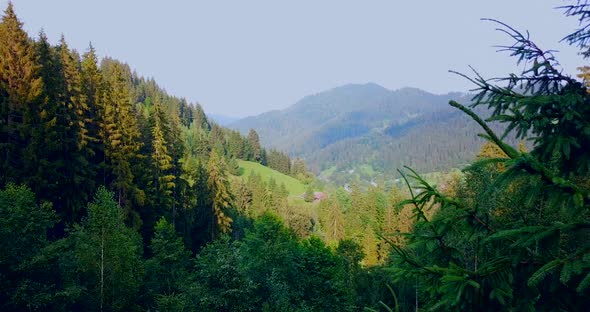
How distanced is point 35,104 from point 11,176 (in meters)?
6.04

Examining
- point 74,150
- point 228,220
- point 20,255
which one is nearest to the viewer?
point 20,255

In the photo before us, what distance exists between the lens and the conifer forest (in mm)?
4293

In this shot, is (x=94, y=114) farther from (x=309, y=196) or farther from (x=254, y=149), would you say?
(x=254, y=149)

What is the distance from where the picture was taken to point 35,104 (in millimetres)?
29672

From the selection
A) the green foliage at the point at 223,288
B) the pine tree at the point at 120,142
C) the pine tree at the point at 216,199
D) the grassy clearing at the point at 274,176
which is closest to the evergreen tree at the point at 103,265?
the green foliage at the point at 223,288

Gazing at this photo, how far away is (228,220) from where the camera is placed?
48.6 metres

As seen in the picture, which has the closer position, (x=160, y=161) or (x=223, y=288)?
(x=223, y=288)

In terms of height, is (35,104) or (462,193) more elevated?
(35,104)

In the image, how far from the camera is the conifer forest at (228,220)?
14.1 ft

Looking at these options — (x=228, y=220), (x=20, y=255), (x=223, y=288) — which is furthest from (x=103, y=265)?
(x=228, y=220)

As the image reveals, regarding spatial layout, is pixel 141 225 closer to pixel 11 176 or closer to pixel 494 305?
pixel 11 176

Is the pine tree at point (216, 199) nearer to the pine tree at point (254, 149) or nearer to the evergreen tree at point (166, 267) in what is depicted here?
the evergreen tree at point (166, 267)

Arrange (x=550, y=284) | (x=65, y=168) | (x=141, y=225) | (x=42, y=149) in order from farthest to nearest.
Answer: (x=141, y=225) → (x=65, y=168) → (x=42, y=149) → (x=550, y=284)

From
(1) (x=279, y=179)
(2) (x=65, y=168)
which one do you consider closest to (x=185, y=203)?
(2) (x=65, y=168)
